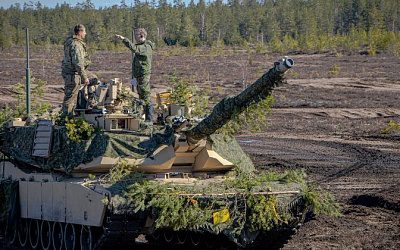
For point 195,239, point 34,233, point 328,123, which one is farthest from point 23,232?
point 328,123

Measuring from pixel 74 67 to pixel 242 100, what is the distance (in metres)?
4.40

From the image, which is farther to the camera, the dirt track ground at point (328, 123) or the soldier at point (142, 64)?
the dirt track ground at point (328, 123)

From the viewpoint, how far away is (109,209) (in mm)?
13852

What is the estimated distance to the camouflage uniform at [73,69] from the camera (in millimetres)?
16672

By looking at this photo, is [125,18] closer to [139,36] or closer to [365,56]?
[365,56]

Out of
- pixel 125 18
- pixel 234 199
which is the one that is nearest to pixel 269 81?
pixel 234 199

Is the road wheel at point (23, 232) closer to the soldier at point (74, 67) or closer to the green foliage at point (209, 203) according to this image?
the soldier at point (74, 67)

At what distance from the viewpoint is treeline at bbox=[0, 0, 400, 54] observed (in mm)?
82000

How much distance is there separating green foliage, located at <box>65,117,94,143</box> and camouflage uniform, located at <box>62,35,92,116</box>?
79 cm

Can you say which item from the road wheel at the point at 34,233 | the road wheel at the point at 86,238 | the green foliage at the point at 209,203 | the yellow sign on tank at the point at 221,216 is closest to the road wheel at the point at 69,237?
the road wheel at the point at 86,238

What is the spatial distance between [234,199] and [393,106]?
26386mm

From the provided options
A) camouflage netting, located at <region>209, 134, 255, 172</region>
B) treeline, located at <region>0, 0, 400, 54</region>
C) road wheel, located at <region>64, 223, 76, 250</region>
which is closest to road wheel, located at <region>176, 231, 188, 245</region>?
camouflage netting, located at <region>209, 134, 255, 172</region>

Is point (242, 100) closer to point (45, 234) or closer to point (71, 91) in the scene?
point (71, 91)

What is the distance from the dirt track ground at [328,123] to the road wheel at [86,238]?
3.27 m
